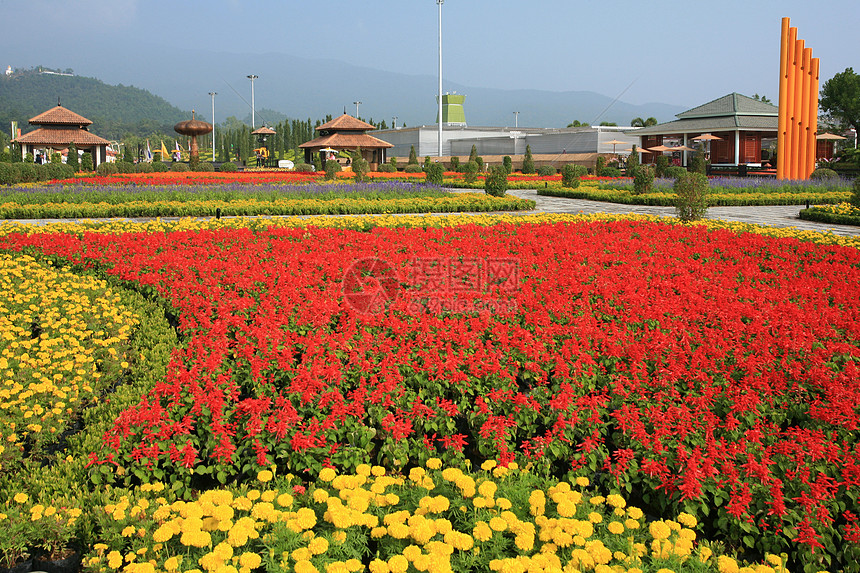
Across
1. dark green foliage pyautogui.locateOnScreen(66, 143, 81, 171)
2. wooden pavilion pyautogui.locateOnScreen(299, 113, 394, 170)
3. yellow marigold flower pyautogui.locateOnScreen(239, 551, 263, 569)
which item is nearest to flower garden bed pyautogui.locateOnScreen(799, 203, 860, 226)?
yellow marigold flower pyautogui.locateOnScreen(239, 551, 263, 569)

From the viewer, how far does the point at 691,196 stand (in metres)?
11.8

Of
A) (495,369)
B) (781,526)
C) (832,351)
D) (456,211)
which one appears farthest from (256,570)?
(456,211)

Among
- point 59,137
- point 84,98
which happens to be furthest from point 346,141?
point 84,98

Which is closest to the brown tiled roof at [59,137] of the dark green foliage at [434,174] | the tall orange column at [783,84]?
the dark green foliage at [434,174]

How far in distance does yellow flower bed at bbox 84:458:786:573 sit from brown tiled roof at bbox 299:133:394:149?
133ft

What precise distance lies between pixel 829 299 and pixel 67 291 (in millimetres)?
6990

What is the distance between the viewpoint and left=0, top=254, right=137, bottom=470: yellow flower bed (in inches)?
147

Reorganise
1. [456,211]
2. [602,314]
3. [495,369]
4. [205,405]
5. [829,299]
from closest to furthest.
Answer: [205,405] → [495,369] → [602,314] → [829,299] → [456,211]

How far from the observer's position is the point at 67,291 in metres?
6.42

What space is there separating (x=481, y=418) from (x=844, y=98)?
48.1m

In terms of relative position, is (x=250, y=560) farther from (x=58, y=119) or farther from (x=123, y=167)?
(x=58, y=119)

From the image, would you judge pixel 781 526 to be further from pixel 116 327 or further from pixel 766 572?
pixel 116 327

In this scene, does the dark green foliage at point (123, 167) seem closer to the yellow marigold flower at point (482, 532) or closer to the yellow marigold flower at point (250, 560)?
the yellow marigold flower at point (250, 560)

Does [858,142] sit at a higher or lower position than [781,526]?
higher
